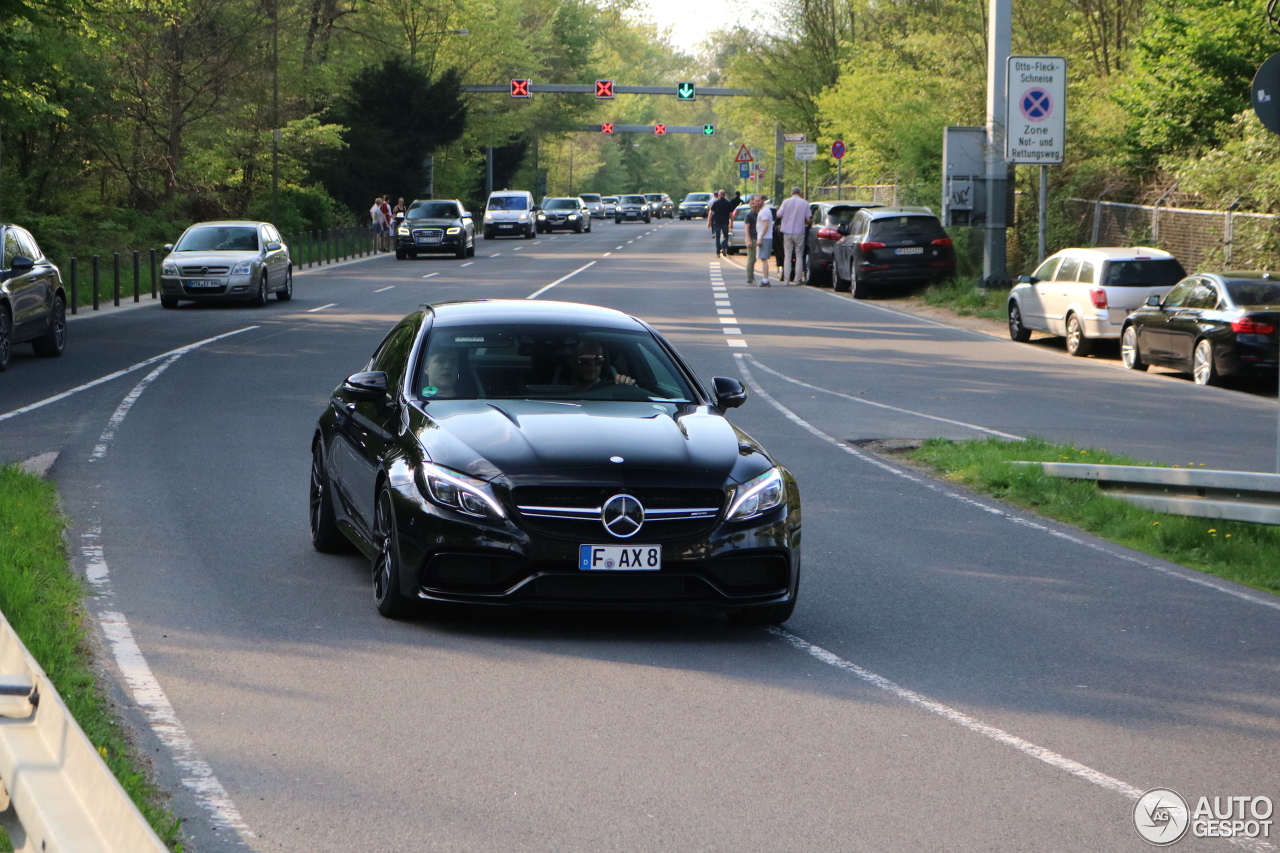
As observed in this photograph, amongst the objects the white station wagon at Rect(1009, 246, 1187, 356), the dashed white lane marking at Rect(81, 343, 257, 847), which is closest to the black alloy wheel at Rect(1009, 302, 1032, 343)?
the white station wagon at Rect(1009, 246, 1187, 356)

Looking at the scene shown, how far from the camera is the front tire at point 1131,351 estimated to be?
21.2m

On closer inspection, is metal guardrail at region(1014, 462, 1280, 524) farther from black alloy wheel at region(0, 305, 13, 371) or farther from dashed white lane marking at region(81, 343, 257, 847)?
black alloy wheel at region(0, 305, 13, 371)

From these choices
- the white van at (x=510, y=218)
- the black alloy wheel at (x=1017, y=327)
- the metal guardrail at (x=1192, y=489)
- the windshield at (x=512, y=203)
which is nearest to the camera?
the metal guardrail at (x=1192, y=489)

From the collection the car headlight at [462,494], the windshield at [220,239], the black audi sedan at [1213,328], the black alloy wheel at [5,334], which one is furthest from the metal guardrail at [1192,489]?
the windshield at [220,239]

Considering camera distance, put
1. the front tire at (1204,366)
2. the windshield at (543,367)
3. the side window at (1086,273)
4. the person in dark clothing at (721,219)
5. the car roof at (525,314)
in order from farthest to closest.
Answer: the person in dark clothing at (721,219), the side window at (1086,273), the front tire at (1204,366), the car roof at (525,314), the windshield at (543,367)

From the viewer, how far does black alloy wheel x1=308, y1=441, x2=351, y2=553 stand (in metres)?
8.88

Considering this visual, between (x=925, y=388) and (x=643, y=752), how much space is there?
44.2 ft

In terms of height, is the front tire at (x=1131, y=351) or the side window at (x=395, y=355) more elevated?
the side window at (x=395, y=355)

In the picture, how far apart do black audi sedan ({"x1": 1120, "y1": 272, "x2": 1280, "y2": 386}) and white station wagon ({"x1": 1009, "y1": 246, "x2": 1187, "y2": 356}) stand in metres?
0.87

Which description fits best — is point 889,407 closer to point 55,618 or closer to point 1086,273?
point 1086,273

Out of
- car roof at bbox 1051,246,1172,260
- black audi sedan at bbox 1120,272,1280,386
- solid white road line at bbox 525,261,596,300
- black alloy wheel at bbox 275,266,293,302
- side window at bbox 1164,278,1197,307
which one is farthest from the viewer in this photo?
black alloy wheel at bbox 275,266,293,302

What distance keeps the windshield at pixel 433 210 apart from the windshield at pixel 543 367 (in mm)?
43954

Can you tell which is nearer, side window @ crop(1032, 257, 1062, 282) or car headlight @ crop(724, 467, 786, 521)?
car headlight @ crop(724, 467, 786, 521)

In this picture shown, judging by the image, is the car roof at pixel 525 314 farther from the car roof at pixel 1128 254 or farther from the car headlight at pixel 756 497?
the car roof at pixel 1128 254
